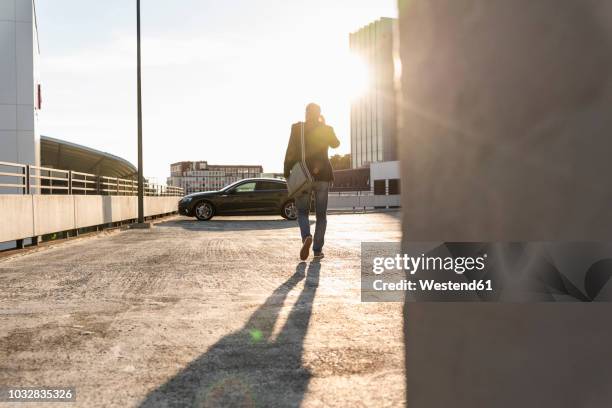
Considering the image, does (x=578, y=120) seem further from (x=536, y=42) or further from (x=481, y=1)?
(x=481, y=1)

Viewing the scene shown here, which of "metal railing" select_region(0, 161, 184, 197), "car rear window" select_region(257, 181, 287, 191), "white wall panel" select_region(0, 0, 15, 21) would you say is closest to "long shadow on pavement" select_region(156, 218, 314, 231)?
"metal railing" select_region(0, 161, 184, 197)

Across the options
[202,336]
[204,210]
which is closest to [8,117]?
[204,210]

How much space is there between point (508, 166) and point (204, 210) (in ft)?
63.5

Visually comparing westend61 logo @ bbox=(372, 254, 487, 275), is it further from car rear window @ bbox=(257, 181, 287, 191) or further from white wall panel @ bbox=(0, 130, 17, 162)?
white wall panel @ bbox=(0, 130, 17, 162)

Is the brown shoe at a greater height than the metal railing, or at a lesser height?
lesser

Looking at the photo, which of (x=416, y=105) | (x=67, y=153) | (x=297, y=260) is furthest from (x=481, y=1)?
(x=67, y=153)

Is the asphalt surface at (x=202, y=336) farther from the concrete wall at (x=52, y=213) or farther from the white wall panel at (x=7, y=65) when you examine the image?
the white wall panel at (x=7, y=65)

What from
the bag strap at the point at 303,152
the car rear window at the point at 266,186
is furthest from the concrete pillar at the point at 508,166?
the car rear window at the point at 266,186

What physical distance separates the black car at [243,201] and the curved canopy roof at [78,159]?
20.4 meters

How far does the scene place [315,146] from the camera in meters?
6.75

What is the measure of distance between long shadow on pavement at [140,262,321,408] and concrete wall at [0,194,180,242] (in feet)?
22.1

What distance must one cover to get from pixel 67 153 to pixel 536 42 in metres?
44.0

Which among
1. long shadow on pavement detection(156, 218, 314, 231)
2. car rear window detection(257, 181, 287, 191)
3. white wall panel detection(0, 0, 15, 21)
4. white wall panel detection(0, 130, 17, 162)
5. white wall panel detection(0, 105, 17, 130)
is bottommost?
long shadow on pavement detection(156, 218, 314, 231)

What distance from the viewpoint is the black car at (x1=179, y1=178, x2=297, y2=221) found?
19750 millimetres
